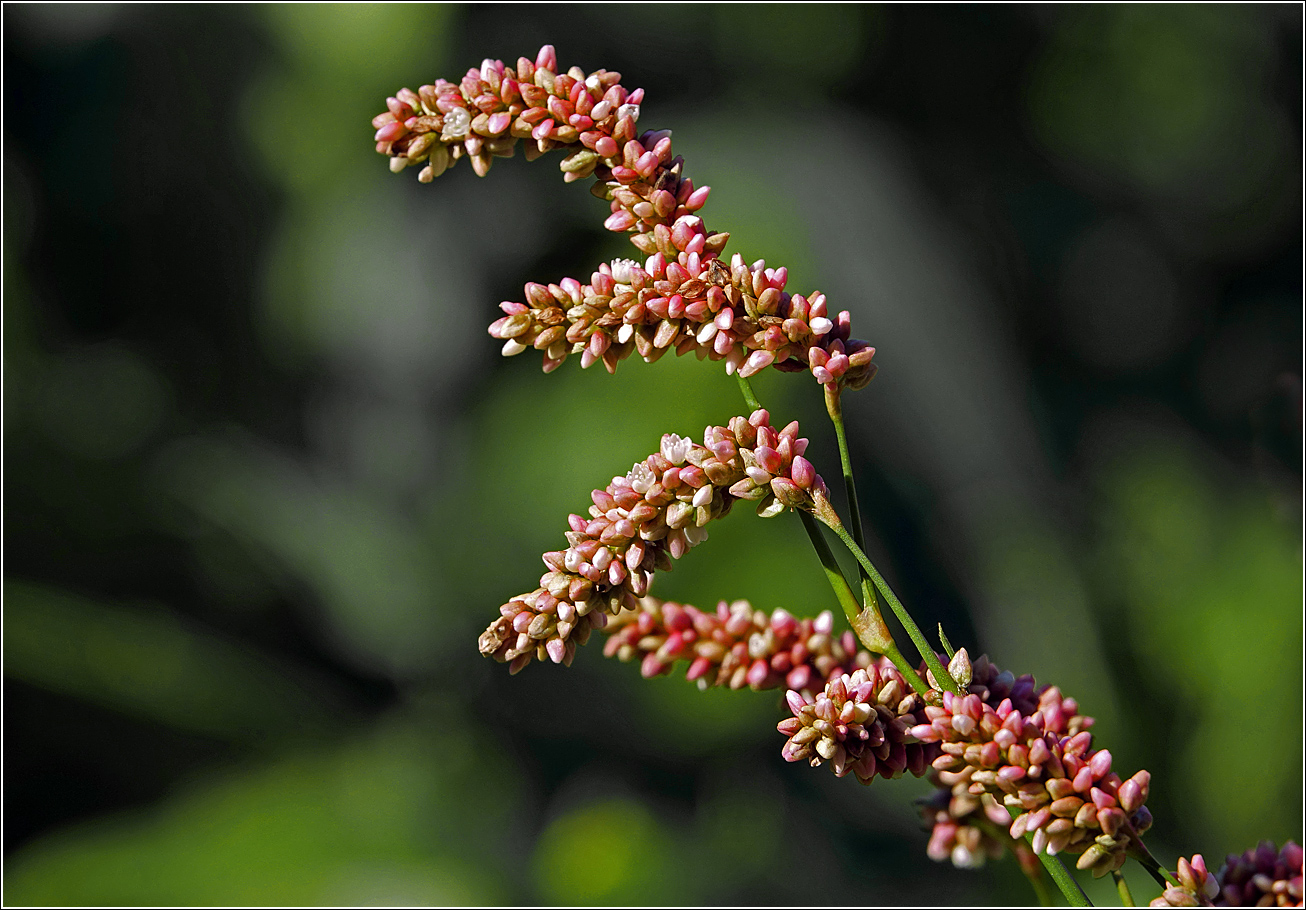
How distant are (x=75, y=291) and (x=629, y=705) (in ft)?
11.0

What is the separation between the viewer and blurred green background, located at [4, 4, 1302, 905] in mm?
4086

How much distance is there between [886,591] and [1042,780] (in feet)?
0.57

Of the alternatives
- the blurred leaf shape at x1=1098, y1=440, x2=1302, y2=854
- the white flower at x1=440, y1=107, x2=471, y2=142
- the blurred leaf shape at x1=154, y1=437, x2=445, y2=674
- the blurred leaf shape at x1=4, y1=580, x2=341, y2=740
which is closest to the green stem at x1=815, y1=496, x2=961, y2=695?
the white flower at x1=440, y1=107, x2=471, y2=142

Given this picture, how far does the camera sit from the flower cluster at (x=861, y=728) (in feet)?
2.06

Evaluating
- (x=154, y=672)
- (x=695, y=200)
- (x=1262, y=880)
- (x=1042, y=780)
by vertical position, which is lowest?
(x=1262, y=880)

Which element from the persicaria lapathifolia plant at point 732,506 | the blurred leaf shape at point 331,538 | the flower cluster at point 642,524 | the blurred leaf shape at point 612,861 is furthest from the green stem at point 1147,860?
the blurred leaf shape at point 331,538

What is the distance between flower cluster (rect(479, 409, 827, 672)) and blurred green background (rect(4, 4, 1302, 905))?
10.7ft

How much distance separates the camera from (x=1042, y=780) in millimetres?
634

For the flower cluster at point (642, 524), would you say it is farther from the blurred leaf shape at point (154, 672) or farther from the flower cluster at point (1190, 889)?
the blurred leaf shape at point (154, 672)

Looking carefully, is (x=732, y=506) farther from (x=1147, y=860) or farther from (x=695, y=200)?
(x=1147, y=860)

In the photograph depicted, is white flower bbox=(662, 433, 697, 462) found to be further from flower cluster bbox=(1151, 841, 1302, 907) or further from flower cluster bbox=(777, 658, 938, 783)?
flower cluster bbox=(1151, 841, 1302, 907)

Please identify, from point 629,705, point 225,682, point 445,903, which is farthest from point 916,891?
point 225,682

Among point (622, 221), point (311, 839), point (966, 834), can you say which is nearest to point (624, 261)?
point (622, 221)

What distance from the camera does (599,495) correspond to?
25.5 inches
